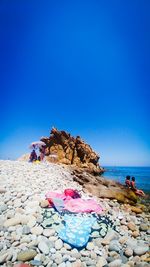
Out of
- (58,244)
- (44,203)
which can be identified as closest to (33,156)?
(44,203)

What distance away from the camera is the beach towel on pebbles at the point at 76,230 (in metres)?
8.39

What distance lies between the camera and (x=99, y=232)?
9.33m

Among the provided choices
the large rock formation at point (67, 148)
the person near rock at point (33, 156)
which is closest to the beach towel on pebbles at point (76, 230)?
the person near rock at point (33, 156)

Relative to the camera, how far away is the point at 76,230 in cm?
895

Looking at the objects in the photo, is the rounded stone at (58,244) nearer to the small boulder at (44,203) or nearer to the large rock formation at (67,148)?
the small boulder at (44,203)

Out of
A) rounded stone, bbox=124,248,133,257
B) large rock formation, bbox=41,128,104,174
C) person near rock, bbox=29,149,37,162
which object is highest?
large rock formation, bbox=41,128,104,174

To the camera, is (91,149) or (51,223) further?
(91,149)

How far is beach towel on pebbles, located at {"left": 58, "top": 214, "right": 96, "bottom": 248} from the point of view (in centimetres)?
839

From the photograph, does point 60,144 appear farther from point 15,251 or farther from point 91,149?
point 15,251

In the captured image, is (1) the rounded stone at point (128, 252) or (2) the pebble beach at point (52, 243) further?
(1) the rounded stone at point (128, 252)

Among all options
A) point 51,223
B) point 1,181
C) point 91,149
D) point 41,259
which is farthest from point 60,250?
point 91,149

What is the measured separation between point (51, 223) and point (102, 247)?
2182 mm

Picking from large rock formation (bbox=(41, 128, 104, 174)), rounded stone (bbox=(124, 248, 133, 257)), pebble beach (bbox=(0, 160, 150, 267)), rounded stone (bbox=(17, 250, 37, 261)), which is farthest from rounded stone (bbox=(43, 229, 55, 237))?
large rock formation (bbox=(41, 128, 104, 174))

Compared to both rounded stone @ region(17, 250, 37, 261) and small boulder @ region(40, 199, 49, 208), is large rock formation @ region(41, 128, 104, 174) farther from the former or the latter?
rounded stone @ region(17, 250, 37, 261)
